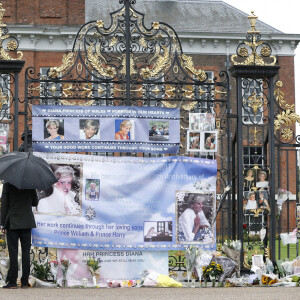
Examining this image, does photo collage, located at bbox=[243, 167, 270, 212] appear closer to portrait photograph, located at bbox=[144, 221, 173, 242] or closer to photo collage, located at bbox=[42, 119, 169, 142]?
portrait photograph, located at bbox=[144, 221, 173, 242]

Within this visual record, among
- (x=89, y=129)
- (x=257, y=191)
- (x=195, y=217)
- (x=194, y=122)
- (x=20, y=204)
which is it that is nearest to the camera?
(x=20, y=204)

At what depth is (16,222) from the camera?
11.9 meters

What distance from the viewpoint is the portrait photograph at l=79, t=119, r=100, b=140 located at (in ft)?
43.5

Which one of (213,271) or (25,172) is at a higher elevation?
(25,172)

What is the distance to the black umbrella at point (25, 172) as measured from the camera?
11594mm

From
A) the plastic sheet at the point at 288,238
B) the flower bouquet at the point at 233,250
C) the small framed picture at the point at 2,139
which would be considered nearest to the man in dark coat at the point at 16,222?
the small framed picture at the point at 2,139

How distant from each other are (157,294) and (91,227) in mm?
2161

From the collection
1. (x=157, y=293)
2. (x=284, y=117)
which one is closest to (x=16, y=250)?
(x=157, y=293)

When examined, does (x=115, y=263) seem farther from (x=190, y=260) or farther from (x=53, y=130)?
(x=53, y=130)

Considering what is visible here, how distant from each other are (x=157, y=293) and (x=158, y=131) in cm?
301

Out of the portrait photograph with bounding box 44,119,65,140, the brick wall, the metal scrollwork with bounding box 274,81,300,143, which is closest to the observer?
the portrait photograph with bounding box 44,119,65,140

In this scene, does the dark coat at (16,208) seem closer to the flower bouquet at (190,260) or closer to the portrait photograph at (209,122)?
the flower bouquet at (190,260)

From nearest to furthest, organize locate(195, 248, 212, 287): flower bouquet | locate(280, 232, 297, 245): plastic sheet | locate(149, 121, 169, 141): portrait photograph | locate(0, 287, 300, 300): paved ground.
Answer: locate(0, 287, 300, 300): paved ground → locate(195, 248, 212, 287): flower bouquet → locate(149, 121, 169, 141): portrait photograph → locate(280, 232, 297, 245): plastic sheet

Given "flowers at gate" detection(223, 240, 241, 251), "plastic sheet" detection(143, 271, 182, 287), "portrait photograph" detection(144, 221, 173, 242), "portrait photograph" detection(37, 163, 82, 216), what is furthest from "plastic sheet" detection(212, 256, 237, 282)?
"portrait photograph" detection(37, 163, 82, 216)
